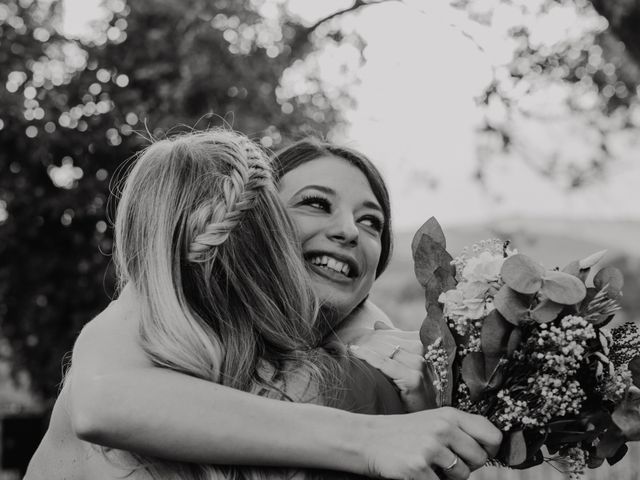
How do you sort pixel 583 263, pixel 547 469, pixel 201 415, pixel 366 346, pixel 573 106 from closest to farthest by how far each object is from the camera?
1. pixel 201 415
2. pixel 583 263
3. pixel 366 346
4. pixel 573 106
5. pixel 547 469

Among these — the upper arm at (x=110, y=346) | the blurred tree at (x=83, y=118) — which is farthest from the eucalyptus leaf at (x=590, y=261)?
the blurred tree at (x=83, y=118)

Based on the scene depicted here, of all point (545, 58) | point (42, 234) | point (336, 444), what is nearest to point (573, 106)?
point (545, 58)

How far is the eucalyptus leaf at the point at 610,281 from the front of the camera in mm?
2508

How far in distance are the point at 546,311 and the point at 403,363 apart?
22.4 inches

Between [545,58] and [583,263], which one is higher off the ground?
[583,263]

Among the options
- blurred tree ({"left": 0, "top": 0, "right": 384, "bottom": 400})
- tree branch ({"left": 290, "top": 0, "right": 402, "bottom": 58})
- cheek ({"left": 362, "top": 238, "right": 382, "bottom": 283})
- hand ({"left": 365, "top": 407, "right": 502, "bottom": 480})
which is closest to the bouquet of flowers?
hand ({"left": 365, "top": 407, "right": 502, "bottom": 480})

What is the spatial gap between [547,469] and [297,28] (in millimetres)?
7024

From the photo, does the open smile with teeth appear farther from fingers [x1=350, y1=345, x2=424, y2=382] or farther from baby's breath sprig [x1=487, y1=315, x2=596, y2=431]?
baby's breath sprig [x1=487, y1=315, x2=596, y2=431]

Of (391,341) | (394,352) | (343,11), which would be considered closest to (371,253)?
(391,341)

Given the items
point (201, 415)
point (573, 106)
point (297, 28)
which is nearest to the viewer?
point (201, 415)

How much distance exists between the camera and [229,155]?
2645 millimetres

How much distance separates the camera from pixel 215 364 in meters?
2.36

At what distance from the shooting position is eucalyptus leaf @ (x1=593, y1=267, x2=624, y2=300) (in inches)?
98.7

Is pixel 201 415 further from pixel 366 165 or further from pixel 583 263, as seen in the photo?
pixel 366 165
